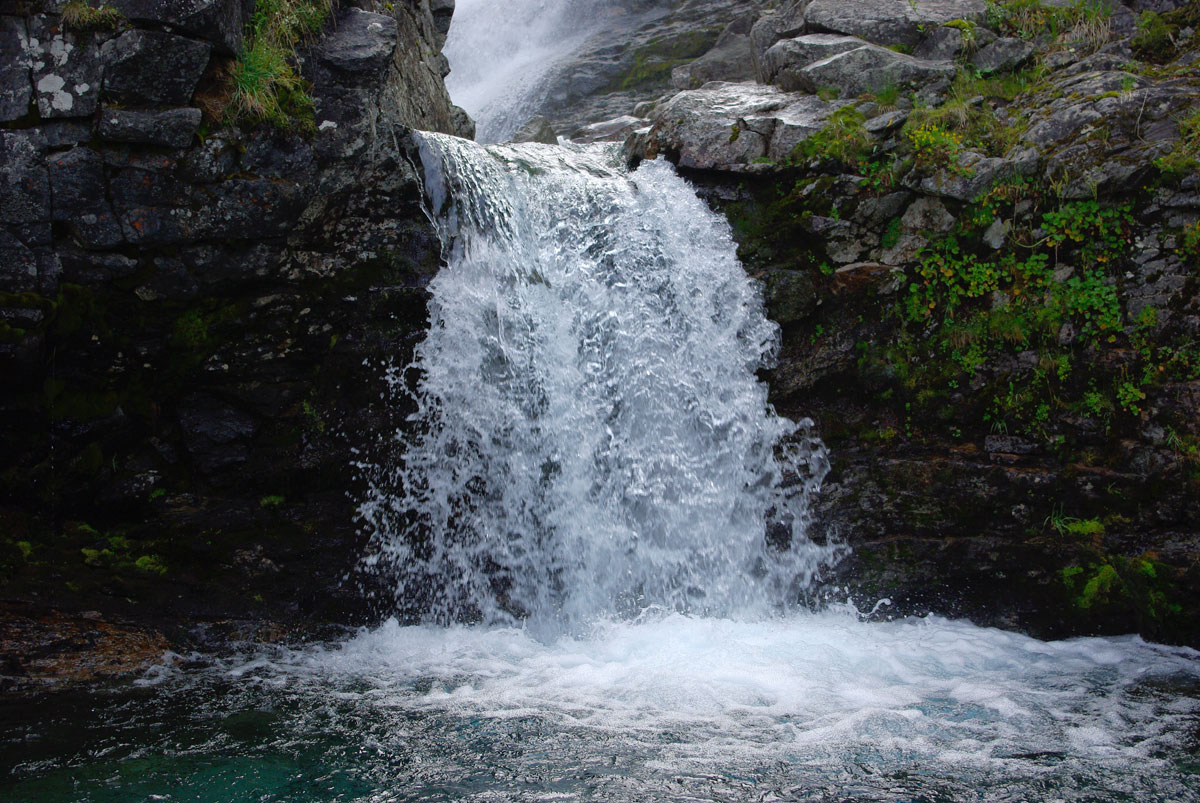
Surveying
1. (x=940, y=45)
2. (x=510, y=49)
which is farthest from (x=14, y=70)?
(x=510, y=49)

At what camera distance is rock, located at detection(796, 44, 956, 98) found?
8086mm

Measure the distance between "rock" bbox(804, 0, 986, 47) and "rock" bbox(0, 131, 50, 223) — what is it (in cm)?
898

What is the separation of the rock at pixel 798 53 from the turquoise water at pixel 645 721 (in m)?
6.71

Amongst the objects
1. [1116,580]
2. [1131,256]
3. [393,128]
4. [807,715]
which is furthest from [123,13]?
[1116,580]

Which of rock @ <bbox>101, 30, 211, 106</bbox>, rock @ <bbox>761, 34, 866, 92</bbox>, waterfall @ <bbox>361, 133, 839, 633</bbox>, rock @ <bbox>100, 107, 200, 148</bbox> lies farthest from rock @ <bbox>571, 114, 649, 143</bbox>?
rock @ <bbox>100, 107, 200, 148</bbox>

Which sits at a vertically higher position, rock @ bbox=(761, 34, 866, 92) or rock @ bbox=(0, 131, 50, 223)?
rock @ bbox=(761, 34, 866, 92)

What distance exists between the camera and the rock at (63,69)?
566 cm

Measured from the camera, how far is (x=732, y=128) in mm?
7871

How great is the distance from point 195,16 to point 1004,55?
8.50m

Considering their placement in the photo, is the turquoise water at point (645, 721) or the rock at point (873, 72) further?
the rock at point (873, 72)

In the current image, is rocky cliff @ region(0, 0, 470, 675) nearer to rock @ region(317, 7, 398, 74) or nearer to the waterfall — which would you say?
rock @ region(317, 7, 398, 74)

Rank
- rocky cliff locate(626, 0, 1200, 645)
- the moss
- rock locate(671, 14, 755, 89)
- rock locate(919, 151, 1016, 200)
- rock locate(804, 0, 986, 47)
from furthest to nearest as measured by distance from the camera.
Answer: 1. the moss
2. rock locate(671, 14, 755, 89)
3. rock locate(804, 0, 986, 47)
4. rock locate(919, 151, 1016, 200)
5. rocky cliff locate(626, 0, 1200, 645)

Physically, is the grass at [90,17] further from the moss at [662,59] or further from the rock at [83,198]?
the moss at [662,59]

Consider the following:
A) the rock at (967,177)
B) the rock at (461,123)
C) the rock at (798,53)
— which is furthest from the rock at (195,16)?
the rock at (967,177)
